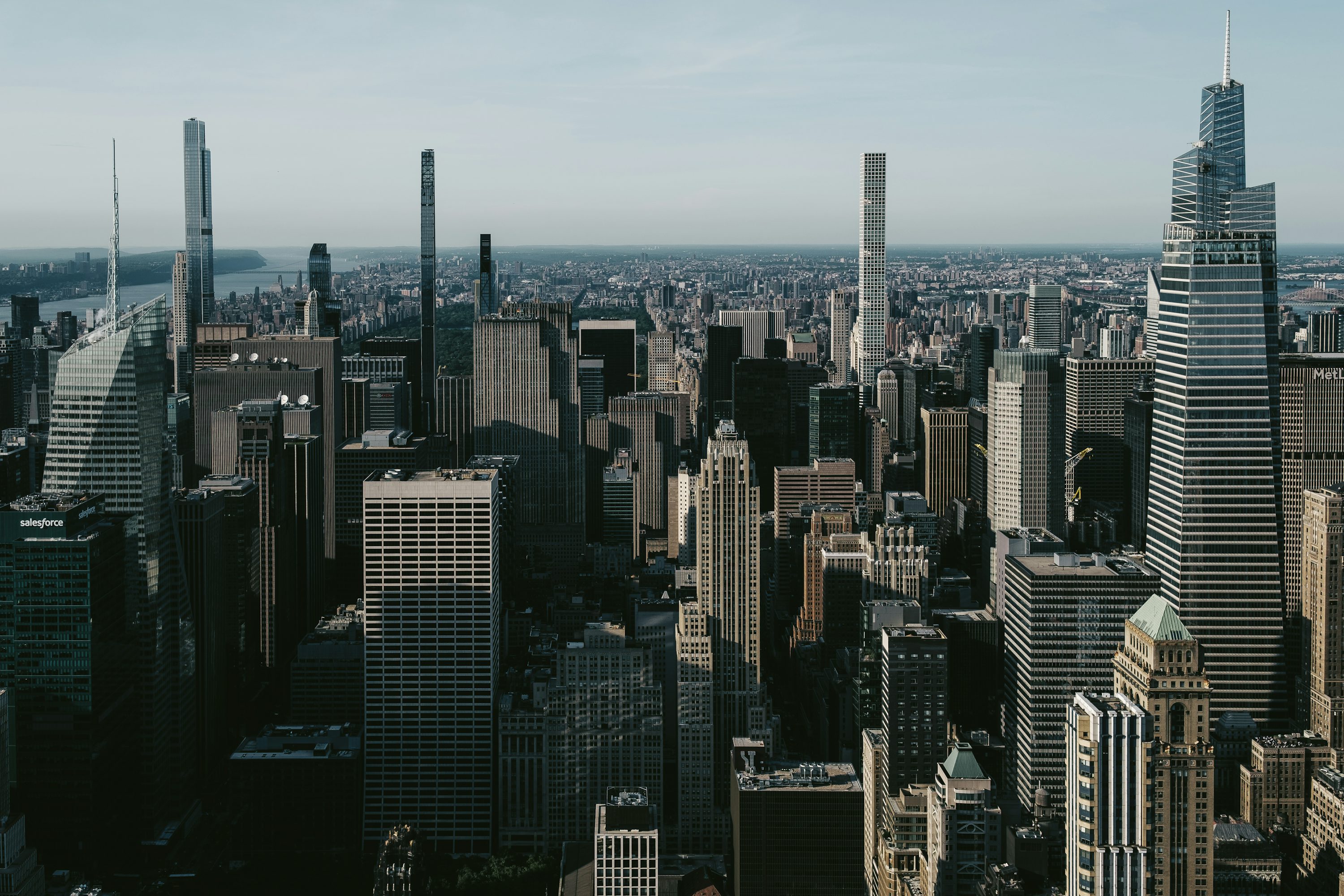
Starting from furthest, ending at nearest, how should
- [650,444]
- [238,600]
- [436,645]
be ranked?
[650,444] < [238,600] < [436,645]

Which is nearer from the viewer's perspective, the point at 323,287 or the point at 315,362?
the point at 315,362

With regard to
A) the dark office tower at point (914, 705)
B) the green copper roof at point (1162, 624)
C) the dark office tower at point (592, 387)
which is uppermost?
the dark office tower at point (592, 387)

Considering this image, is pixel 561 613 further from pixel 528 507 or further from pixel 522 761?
pixel 528 507

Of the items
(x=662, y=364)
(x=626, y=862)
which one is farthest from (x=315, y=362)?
(x=626, y=862)

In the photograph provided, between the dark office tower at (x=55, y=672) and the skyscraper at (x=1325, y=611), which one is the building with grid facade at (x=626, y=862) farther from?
the skyscraper at (x=1325, y=611)

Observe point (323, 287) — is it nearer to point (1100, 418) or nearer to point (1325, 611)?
point (1100, 418)

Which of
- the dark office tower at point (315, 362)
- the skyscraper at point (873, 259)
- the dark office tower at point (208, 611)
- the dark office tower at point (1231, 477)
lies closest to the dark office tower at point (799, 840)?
the dark office tower at point (1231, 477)
